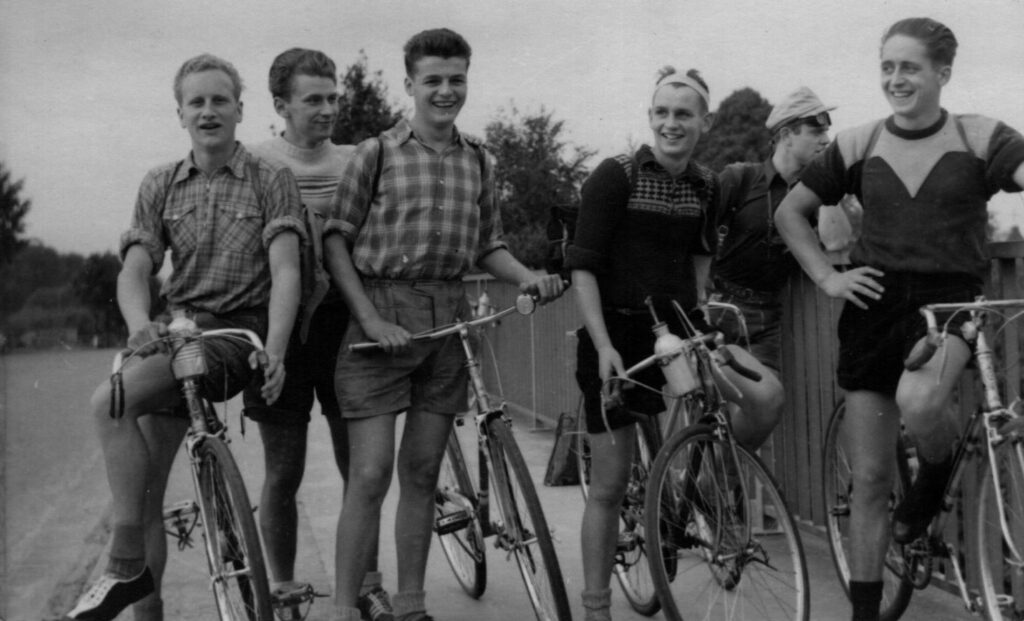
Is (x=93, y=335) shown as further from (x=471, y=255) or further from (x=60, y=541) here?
(x=60, y=541)

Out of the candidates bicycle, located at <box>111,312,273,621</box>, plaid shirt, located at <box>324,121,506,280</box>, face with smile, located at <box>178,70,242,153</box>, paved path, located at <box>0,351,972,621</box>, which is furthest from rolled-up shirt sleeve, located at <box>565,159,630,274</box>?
paved path, located at <box>0,351,972,621</box>

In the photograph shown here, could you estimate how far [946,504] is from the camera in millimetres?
3990

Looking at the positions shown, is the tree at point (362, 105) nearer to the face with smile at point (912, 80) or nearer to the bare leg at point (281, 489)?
the bare leg at point (281, 489)

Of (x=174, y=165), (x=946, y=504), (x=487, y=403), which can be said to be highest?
(x=174, y=165)

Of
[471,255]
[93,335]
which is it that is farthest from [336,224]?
[93,335]

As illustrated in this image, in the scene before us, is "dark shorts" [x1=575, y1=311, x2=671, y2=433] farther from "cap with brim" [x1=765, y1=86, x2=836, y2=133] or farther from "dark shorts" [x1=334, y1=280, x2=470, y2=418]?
"cap with brim" [x1=765, y1=86, x2=836, y2=133]

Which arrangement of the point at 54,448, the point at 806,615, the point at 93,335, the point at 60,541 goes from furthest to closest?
the point at 54,448 < the point at 60,541 < the point at 93,335 < the point at 806,615

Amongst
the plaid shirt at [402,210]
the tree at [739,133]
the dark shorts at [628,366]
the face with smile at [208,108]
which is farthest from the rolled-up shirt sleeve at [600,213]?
the tree at [739,133]

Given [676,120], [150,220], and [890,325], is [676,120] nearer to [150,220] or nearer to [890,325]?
[890,325]

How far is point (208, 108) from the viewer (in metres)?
4.11

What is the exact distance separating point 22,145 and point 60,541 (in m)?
2.28

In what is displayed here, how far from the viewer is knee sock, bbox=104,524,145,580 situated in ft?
12.2

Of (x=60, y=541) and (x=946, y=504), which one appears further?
(x=60, y=541)

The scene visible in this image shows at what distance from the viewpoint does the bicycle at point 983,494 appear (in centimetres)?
358
